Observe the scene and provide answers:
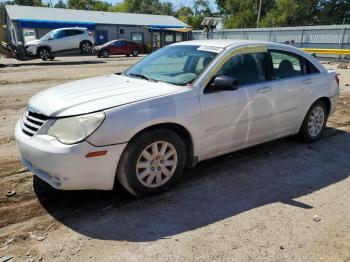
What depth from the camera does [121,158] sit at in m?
3.54

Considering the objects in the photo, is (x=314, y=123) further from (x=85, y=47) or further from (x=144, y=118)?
(x=85, y=47)

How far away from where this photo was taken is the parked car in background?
21781 mm

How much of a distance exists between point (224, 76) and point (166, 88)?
0.69 m

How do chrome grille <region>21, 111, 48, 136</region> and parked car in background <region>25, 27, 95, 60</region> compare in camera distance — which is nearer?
chrome grille <region>21, 111, 48, 136</region>

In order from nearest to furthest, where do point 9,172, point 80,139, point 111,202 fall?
point 80,139, point 111,202, point 9,172

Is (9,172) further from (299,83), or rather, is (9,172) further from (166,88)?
(299,83)

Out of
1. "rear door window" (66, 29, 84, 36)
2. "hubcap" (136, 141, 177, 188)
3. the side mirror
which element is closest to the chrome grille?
"hubcap" (136, 141, 177, 188)

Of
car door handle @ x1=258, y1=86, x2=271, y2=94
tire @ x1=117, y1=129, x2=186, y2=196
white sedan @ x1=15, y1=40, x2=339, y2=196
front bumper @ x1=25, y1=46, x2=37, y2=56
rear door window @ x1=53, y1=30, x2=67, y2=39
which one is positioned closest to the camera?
white sedan @ x1=15, y1=40, x2=339, y2=196

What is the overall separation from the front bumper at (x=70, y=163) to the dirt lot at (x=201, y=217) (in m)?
0.37

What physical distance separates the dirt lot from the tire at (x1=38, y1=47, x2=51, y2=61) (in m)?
18.7

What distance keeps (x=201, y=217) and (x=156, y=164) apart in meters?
0.74

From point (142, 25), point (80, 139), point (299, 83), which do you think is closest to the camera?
point (80, 139)

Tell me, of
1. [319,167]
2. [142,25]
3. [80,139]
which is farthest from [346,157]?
[142,25]

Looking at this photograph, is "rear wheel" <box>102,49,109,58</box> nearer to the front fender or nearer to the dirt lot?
the dirt lot
